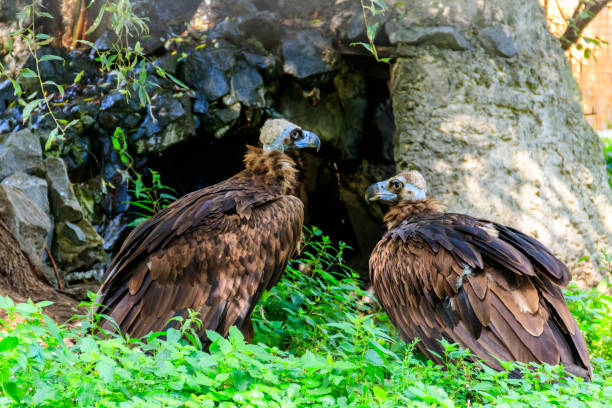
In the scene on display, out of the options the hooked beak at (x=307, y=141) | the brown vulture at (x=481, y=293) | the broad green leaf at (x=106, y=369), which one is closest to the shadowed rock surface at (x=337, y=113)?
the hooked beak at (x=307, y=141)

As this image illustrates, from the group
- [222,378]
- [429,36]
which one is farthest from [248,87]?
[222,378]

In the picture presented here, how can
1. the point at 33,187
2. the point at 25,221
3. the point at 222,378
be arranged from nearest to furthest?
1. the point at 222,378
2. the point at 25,221
3. the point at 33,187

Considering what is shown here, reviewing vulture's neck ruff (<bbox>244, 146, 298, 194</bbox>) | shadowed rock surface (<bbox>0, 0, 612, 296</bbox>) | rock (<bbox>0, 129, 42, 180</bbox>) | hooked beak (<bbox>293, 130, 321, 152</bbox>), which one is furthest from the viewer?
shadowed rock surface (<bbox>0, 0, 612, 296</bbox>)

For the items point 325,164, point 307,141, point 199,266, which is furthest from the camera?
point 325,164

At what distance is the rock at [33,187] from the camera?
6469 mm

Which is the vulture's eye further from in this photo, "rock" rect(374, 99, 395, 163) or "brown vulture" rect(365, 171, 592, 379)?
"rock" rect(374, 99, 395, 163)

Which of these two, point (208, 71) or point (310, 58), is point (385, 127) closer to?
point (310, 58)

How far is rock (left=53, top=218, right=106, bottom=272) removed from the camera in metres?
6.58

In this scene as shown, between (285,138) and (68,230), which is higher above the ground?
(285,138)

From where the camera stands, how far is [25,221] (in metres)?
5.86

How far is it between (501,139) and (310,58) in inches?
87.8

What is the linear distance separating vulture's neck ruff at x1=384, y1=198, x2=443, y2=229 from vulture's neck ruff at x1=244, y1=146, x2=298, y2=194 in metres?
0.89

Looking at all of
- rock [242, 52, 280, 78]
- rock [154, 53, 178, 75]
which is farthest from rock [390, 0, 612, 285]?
rock [154, 53, 178, 75]

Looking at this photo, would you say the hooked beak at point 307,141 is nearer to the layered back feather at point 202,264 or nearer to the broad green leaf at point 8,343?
the layered back feather at point 202,264
